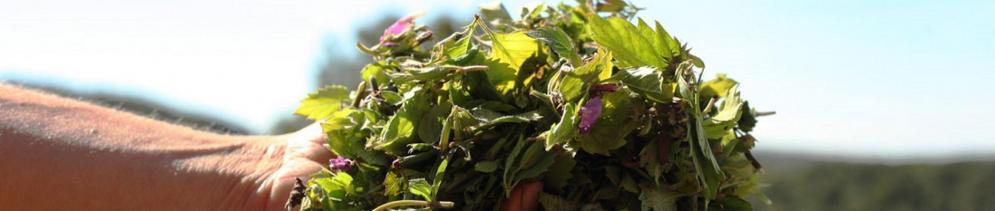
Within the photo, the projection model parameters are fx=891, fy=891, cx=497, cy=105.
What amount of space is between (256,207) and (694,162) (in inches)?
34.6

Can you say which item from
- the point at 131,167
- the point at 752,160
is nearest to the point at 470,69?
the point at 752,160

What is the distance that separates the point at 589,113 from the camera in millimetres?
1141

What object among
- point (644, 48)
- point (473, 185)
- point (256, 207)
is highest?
point (644, 48)

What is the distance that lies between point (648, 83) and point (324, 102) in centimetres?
73

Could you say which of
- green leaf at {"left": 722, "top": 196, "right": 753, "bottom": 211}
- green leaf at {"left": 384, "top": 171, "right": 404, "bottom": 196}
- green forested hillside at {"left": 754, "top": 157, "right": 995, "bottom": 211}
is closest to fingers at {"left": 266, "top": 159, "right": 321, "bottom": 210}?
green leaf at {"left": 384, "top": 171, "right": 404, "bottom": 196}

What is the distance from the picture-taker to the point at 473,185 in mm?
1260

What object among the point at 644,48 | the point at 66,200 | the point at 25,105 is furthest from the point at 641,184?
the point at 25,105

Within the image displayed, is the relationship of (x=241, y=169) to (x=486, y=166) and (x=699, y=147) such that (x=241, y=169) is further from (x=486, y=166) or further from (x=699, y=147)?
(x=699, y=147)

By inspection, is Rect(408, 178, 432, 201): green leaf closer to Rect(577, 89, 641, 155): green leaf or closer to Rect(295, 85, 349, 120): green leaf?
Rect(577, 89, 641, 155): green leaf

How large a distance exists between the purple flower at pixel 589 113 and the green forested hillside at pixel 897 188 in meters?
8.02

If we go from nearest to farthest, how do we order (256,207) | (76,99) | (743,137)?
(743,137), (256,207), (76,99)

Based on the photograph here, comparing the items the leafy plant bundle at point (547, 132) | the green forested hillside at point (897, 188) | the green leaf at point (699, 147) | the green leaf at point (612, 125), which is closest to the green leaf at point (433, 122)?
the leafy plant bundle at point (547, 132)

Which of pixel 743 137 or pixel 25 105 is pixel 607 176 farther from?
pixel 25 105

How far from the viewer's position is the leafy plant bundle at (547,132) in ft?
3.89
